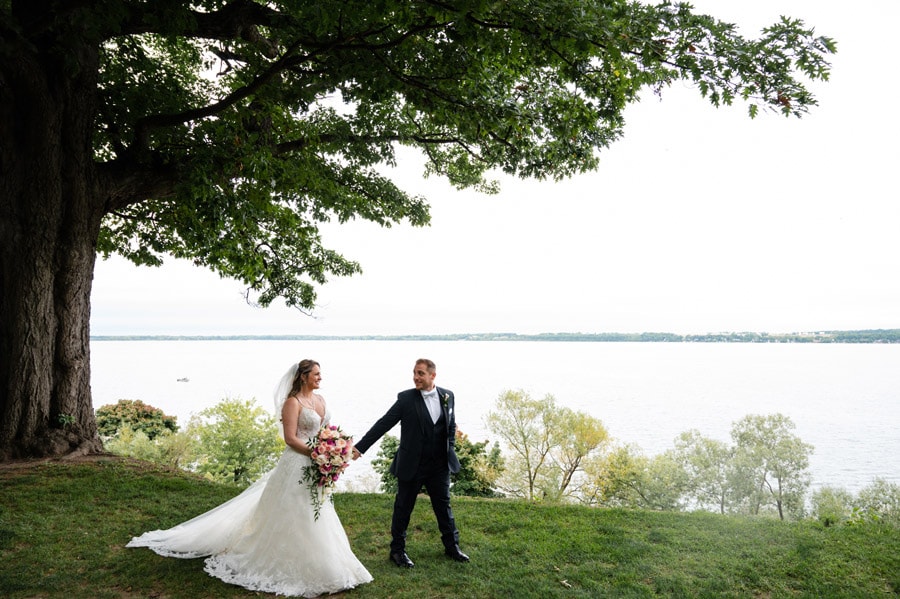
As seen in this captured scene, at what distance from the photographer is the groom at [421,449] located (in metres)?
5.50

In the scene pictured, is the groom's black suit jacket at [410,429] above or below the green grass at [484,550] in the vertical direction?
above

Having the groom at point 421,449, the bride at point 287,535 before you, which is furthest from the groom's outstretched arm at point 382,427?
the bride at point 287,535

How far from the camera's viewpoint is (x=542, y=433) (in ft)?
99.3

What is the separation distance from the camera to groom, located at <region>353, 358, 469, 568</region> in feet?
18.0

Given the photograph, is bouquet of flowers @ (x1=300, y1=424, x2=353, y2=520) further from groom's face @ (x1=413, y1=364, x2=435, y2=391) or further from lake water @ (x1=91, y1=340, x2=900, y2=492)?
lake water @ (x1=91, y1=340, x2=900, y2=492)

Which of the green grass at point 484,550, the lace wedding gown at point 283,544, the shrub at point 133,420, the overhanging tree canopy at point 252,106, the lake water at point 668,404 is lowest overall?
the lake water at point 668,404

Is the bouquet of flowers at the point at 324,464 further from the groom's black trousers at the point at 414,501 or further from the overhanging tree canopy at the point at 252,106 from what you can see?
the overhanging tree canopy at the point at 252,106

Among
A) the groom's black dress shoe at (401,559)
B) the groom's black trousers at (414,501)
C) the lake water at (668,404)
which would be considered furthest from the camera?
the lake water at (668,404)

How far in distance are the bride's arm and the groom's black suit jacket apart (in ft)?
1.92

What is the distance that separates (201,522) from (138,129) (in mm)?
6407

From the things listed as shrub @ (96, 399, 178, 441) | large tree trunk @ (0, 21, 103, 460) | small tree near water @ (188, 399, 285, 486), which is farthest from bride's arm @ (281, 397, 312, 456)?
shrub @ (96, 399, 178, 441)

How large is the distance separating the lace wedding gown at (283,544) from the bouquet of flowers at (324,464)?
9cm

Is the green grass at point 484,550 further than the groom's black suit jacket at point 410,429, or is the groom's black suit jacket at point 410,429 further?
the groom's black suit jacket at point 410,429

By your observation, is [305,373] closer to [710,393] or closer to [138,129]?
[138,129]
